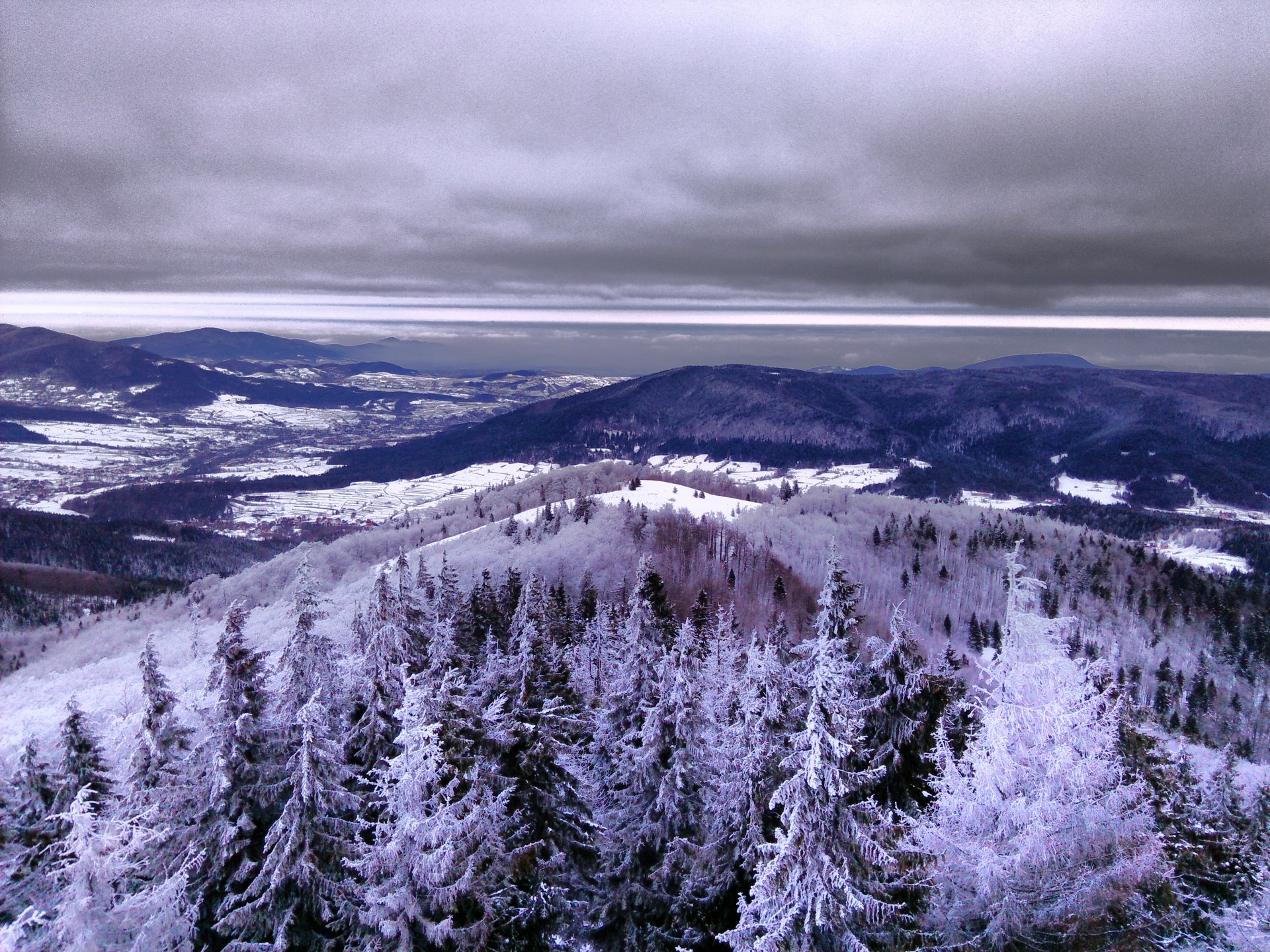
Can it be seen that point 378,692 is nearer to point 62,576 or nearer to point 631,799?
point 631,799

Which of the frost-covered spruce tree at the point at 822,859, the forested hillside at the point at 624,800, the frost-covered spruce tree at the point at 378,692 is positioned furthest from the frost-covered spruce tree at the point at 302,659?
the frost-covered spruce tree at the point at 822,859

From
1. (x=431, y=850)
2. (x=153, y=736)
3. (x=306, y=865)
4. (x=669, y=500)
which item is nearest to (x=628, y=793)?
(x=431, y=850)

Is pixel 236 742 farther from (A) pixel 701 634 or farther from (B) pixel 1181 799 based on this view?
(B) pixel 1181 799

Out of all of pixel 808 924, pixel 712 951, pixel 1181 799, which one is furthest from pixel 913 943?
pixel 1181 799

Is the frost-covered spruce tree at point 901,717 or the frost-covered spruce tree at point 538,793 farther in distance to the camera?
the frost-covered spruce tree at point 538,793

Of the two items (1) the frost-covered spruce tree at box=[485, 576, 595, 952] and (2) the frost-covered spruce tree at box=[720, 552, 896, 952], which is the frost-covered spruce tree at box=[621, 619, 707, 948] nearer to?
(1) the frost-covered spruce tree at box=[485, 576, 595, 952]

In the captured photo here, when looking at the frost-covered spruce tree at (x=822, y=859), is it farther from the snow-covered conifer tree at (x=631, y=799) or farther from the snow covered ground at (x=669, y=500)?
the snow covered ground at (x=669, y=500)
